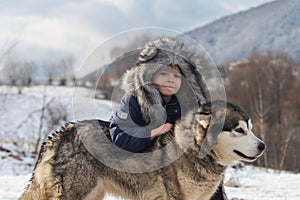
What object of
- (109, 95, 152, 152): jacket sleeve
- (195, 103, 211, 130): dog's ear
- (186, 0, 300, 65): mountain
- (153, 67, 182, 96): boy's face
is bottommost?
(109, 95, 152, 152): jacket sleeve

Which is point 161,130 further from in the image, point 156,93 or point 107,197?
point 107,197

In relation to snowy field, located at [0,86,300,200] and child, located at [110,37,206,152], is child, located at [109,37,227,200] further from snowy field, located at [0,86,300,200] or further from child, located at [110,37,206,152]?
snowy field, located at [0,86,300,200]

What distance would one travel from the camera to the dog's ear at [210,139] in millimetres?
3910

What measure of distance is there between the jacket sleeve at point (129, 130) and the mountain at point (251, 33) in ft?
134

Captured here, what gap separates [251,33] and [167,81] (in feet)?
227

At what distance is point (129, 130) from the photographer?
4012mm

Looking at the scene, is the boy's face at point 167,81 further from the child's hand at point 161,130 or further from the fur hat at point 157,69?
the child's hand at point 161,130

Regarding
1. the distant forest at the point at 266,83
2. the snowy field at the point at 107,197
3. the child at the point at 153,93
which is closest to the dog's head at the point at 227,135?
the child at the point at 153,93

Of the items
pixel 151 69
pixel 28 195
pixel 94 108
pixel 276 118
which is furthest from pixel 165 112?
pixel 276 118

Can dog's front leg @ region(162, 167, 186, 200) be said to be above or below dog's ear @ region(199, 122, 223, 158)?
below

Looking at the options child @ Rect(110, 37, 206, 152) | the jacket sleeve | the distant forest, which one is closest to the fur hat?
child @ Rect(110, 37, 206, 152)

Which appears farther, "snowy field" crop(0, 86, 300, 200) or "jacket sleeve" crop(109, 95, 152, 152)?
"snowy field" crop(0, 86, 300, 200)

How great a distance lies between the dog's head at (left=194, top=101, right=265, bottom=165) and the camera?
152 inches

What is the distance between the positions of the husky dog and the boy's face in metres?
0.49
